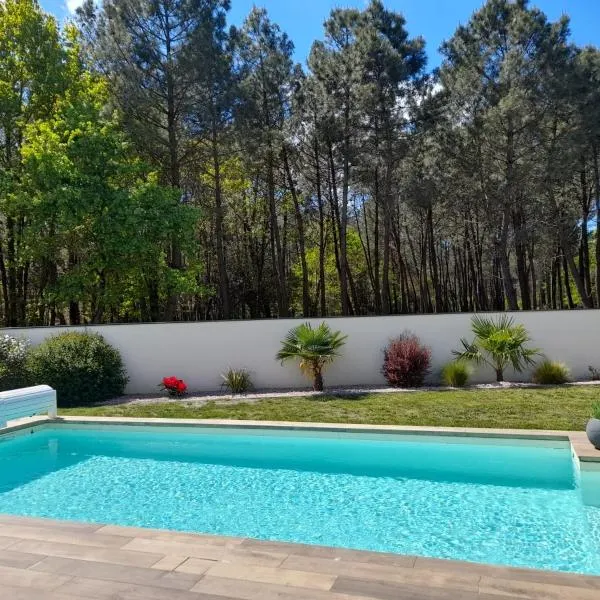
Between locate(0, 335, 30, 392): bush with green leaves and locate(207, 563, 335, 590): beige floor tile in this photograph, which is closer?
locate(207, 563, 335, 590): beige floor tile

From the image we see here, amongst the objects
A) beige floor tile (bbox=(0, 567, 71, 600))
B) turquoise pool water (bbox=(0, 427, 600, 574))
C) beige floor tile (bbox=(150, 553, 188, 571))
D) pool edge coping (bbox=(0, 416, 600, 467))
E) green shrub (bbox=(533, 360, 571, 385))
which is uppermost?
green shrub (bbox=(533, 360, 571, 385))

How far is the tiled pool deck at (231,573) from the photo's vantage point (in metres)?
2.93

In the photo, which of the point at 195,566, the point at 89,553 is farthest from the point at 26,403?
the point at 195,566

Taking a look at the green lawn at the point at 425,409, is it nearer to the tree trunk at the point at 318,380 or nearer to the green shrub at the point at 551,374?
the green shrub at the point at 551,374

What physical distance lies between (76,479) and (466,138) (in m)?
17.8

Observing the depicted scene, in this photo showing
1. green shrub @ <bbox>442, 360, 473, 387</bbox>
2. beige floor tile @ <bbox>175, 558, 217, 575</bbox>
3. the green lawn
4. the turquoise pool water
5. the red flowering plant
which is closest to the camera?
beige floor tile @ <bbox>175, 558, 217, 575</bbox>

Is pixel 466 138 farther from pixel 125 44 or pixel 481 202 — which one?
pixel 125 44

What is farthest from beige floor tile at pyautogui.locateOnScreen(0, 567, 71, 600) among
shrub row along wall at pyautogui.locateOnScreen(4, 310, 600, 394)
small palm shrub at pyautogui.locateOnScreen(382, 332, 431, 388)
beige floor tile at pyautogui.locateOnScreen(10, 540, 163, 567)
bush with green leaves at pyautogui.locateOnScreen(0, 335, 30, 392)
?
bush with green leaves at pyautogui.locateOnScreen(0, 335, 30, 392)

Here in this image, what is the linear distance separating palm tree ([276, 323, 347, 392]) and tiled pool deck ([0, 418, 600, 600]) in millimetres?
7725

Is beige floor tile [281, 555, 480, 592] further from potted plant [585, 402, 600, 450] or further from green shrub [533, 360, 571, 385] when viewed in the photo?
green shrub [533, 360, 571, 385]

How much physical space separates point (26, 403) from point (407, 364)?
719cm

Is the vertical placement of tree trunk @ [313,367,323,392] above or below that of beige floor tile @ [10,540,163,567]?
above

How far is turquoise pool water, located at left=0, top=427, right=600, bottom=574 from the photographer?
498 cm

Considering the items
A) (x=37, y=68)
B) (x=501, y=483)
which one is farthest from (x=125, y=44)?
(x=501, y=483)
